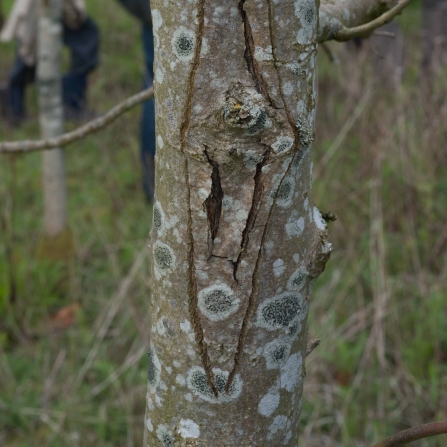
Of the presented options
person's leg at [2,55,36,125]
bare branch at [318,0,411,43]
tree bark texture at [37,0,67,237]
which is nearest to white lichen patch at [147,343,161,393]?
bare branch at [318,0,411,43]

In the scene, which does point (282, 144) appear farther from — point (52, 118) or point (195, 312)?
point (52, 118)

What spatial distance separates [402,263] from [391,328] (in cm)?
49

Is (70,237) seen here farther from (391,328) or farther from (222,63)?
(222,63)

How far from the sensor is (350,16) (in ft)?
2.90

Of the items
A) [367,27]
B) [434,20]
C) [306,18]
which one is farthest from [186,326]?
[434,20]

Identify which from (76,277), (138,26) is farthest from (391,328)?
(138,26)

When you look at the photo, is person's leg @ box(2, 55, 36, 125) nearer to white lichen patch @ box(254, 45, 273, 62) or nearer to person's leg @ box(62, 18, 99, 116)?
person's leg @ box(62, 18, 99, 116)

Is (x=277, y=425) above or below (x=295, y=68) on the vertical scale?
below

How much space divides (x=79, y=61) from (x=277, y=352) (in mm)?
4627

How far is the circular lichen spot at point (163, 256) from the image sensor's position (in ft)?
2.12

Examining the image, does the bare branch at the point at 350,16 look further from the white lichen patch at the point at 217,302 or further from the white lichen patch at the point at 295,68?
the white lichen patch at the point at 217,302

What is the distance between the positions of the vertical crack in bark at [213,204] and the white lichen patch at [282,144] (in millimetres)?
Result: 62

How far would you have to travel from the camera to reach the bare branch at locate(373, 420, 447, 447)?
0.56 meters

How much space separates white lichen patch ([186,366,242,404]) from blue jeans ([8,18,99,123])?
167 inches
